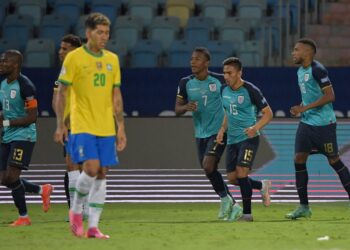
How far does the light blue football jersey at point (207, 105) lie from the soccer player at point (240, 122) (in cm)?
37

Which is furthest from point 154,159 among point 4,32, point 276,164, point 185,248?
point 185,248

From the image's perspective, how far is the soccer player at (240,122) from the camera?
12.5 metres

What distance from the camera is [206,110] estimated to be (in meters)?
13.4

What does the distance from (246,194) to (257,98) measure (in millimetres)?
1097

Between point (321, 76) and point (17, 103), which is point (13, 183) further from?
point (321, 76)

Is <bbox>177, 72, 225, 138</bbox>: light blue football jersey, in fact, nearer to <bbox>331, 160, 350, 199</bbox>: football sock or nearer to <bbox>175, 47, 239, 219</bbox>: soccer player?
<bbox>175, 47, 239, 219</bbox>: soccer player

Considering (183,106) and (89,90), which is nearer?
(89,90)

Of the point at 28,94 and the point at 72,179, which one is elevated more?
the point at 28,94

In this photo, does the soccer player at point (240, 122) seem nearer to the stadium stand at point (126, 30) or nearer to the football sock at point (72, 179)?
the football sock at point (72, 179)

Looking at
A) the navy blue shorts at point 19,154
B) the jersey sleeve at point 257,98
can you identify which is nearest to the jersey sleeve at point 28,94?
the navy blue shorts at point 19,154

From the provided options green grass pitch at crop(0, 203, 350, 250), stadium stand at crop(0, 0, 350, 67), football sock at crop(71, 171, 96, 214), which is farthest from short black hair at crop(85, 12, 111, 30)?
stadium stand at crop(0, 0, 350, 67)

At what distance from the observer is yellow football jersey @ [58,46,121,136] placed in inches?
402

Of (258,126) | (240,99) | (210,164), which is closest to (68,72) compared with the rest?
(258,126)

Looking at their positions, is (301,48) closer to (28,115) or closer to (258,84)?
(28,115)
